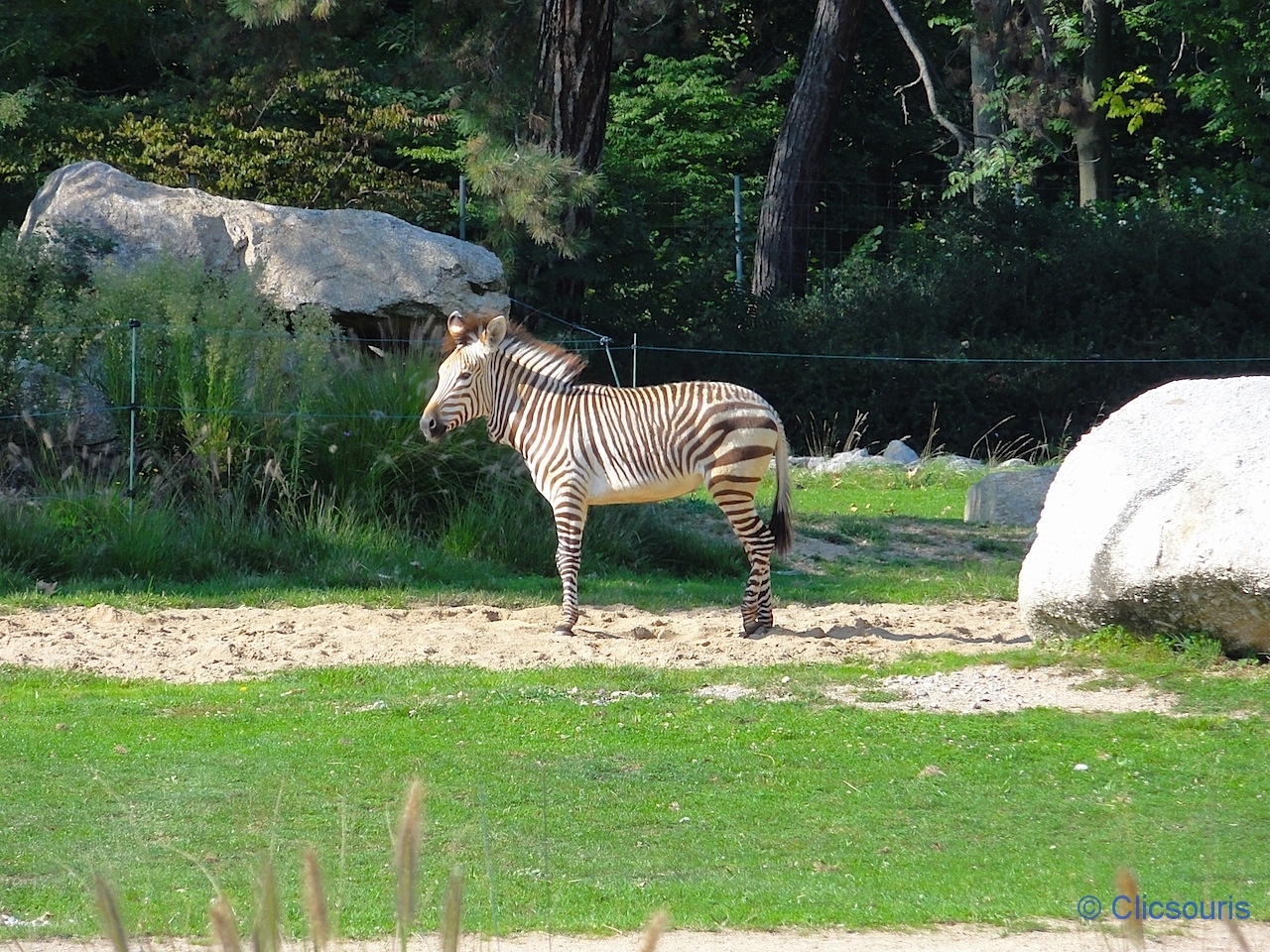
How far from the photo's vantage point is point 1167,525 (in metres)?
8.98

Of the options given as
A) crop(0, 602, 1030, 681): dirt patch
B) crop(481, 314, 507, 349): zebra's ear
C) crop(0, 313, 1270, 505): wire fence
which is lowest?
crop(0, 602, 1030, 681): dirt patch

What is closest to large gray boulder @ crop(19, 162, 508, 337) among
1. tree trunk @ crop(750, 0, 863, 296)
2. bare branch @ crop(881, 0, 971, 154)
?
tree trunk @ crop(750, 0, 863, 296)

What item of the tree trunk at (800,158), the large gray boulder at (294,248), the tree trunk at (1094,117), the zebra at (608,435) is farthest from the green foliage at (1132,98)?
the zebra at (608,435)

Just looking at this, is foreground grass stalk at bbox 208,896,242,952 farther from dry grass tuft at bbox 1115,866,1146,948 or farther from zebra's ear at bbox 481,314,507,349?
zebra's ear at bbox 481,314,507,349

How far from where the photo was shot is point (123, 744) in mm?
7758

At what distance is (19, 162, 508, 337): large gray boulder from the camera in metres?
15.9

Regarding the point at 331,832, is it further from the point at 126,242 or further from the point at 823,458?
the point at 823,458

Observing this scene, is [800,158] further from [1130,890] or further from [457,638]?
[1130,890]

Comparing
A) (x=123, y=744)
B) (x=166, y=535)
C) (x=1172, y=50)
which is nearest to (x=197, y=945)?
(x=123, y=744)

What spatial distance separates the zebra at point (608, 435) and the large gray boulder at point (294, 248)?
453 cm

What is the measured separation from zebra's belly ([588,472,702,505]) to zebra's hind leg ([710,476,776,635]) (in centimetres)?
20

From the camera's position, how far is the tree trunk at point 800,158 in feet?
80.9

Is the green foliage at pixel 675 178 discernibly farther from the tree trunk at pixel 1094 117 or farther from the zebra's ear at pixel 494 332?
the zebra's ear at pixel 494 332

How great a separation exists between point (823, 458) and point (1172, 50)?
16976mm
